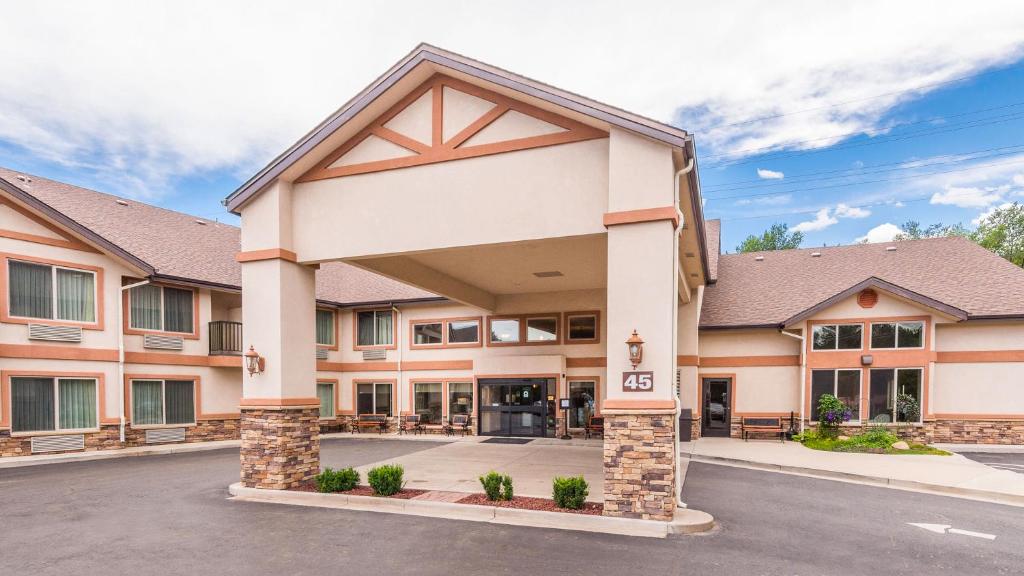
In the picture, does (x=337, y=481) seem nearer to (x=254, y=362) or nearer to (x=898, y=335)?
(x=254, y=362)

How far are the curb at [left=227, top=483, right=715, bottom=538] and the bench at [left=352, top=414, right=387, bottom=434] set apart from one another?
11.0 m

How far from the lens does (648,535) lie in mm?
7109

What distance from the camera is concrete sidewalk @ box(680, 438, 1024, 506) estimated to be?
9.66 meters

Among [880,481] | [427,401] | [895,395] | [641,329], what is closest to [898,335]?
[895,395]

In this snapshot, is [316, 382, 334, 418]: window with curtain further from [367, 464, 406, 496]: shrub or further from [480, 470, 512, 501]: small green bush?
[480, 470, 512, 501]: small green bush

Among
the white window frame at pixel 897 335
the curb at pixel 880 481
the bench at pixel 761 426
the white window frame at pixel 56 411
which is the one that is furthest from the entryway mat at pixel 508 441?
the white window frame at pixel 56 411

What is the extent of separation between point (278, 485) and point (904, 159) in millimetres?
39007

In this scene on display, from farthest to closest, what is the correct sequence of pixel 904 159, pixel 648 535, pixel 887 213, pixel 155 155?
1. pixel 887 213
2. pixel 155 155
3. pixel 904 159
4. pixel 648 535

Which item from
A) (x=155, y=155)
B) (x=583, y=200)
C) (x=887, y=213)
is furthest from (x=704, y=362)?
(x=155, y=155)

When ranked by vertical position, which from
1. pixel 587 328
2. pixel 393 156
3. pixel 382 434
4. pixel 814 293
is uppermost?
pixel 393 156

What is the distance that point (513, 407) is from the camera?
60.6 feet

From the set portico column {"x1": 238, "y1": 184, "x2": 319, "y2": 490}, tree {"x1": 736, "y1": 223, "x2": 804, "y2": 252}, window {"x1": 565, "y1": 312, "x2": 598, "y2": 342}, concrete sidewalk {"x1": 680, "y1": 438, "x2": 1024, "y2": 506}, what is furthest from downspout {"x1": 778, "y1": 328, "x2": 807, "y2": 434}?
tree {"x1": 736, "y1": 223, "x2": 804, "y2": 252}

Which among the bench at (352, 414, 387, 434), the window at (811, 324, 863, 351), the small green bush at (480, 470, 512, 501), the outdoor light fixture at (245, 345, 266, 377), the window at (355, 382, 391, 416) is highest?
the outdoor light fixture at (245, 345, 266, 377)

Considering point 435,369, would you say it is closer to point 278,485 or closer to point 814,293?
point 278,485
